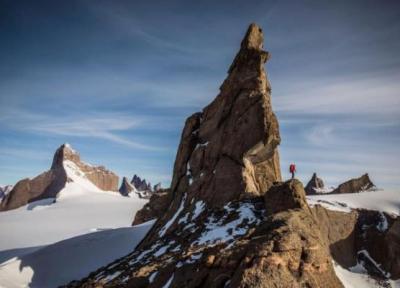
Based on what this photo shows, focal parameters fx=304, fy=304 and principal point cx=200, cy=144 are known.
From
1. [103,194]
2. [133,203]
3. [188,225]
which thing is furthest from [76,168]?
[188,225]

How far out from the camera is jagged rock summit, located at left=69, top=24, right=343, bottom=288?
12.7 m

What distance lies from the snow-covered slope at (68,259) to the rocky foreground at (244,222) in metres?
7.93

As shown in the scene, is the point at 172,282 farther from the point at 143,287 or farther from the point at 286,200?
the point at 286,200

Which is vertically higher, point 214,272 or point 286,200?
point 286,200

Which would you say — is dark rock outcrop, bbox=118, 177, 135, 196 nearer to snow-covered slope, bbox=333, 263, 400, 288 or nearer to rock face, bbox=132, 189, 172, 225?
rock face, bbox=132, 189, 172, 225

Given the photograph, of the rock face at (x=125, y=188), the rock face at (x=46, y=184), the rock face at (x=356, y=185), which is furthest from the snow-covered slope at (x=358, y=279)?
the rock face at (x=125, y=188)

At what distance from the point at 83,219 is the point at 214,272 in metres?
78.7

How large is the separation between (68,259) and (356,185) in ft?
199

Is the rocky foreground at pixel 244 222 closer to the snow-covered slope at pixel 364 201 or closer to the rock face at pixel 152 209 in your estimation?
the snow-covered slope at pixel 364 201

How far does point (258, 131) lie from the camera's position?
1072 inches

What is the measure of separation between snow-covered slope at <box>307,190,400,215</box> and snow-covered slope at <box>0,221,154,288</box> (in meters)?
23.8

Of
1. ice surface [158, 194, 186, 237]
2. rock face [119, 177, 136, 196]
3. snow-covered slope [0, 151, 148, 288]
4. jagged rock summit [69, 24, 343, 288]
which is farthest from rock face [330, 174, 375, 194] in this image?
rock face [119, 177, 136, 196]

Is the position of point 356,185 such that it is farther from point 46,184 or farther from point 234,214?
point 46,184

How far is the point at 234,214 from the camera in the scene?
2270 cm
